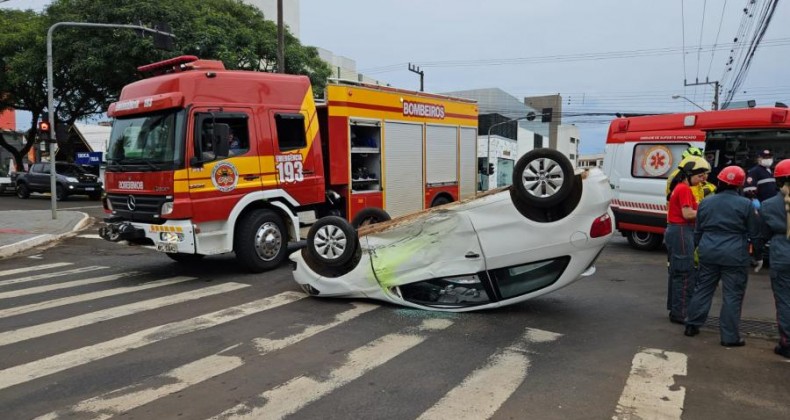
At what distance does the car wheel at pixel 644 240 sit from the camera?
10930 millimetres

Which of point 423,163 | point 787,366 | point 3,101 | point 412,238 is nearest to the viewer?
point 787,366

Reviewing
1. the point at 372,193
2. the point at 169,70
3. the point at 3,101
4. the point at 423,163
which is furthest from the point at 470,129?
the point at 3,101

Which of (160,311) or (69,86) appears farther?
(69,86)

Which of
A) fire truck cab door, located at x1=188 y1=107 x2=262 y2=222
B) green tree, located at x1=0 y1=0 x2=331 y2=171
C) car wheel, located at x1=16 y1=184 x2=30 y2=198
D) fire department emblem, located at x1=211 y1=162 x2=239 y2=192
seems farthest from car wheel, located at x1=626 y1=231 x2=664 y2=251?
car wheel, located at x1=16 y1=184 x2=30 y2=198

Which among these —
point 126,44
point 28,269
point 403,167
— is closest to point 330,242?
point 403,167

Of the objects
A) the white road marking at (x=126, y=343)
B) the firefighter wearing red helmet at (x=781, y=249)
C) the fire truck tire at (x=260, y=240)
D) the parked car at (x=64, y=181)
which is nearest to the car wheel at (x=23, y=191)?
the parked car at (x=64, y=181)

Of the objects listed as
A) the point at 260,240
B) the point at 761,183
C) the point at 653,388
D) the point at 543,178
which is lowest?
the point at 653,388

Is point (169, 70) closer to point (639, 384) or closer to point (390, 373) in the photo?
point (390, 373)

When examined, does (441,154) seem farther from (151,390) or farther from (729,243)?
(151,390)

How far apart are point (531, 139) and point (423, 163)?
58.5 metres

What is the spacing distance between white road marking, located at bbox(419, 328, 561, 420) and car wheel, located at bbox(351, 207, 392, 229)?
419 cm

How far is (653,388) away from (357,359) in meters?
2.29

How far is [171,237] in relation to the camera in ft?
24.5

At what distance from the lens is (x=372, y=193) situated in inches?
400
